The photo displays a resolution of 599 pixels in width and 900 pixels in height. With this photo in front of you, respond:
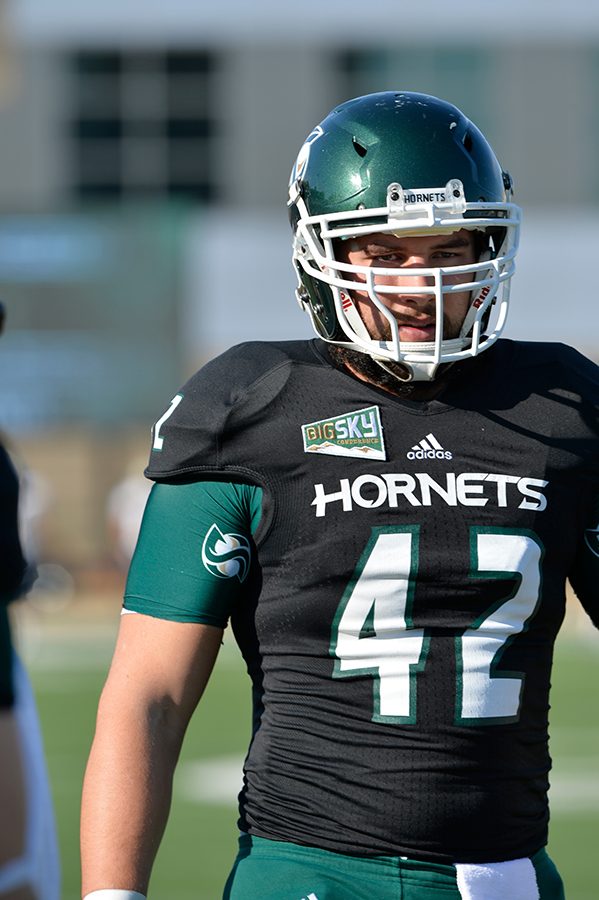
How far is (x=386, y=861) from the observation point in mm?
2303

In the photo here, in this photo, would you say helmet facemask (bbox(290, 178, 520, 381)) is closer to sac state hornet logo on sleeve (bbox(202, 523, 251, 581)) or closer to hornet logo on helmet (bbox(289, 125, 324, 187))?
hornet logo on helmet (bbox(289, 125, 324, 187))

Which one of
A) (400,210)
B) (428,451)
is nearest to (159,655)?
(428,451)

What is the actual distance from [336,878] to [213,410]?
67 centimetres

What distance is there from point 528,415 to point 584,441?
0.09 metres

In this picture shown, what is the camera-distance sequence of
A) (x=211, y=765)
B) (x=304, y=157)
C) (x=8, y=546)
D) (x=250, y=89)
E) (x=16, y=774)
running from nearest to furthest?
1. (x=304, y=157)
2. (x=8, y=546)
3. (x=16, y=774)
4. (x=211, y=765)
5. (x=250, y=89)

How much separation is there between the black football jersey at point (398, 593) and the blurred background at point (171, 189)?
15620mm

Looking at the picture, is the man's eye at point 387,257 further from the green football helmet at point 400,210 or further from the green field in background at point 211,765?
the green field in background at point 211,765

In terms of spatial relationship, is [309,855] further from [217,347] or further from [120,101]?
[120,101]

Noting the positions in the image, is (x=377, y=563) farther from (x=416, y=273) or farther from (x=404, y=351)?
(x=416, y=273)

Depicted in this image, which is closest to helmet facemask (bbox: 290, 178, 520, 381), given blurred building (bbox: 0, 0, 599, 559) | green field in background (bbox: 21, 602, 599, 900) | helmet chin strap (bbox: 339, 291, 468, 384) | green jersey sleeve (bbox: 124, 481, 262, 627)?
helmet chin strap (bbox: 339, 291, 468, 384)

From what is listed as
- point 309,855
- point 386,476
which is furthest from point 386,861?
point 386,476

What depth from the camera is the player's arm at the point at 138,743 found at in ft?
7.48

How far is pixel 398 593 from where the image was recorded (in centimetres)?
235

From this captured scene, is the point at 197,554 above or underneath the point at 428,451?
underneath
